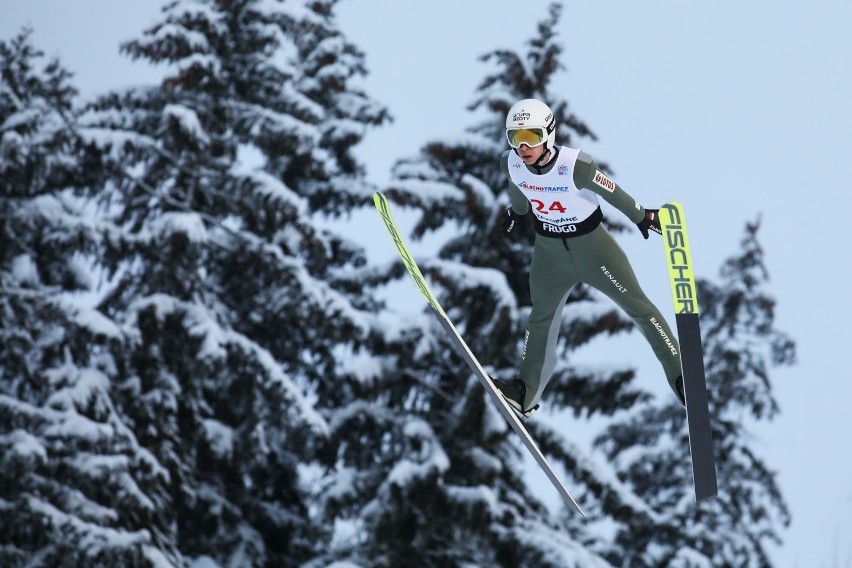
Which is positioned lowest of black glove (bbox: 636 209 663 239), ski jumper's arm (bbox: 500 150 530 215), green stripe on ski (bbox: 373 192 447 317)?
black glove (bbox: 636 209 663 239)

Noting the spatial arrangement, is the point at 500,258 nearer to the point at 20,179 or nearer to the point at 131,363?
the point at 131,363

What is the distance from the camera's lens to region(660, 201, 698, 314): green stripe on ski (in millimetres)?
5980

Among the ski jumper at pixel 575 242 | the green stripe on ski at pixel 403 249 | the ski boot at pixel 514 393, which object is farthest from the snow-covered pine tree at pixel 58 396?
the ski jumper at pixel 575 242

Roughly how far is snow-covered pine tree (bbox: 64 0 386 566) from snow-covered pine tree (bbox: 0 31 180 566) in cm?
43

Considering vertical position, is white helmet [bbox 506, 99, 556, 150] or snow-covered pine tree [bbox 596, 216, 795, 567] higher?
snow-covered pine tree [bbox 596, 216, 795, 567]

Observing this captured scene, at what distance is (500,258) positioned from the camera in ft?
53.1

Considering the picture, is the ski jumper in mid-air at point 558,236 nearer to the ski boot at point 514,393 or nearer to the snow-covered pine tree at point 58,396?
the ski boot at point 514,393

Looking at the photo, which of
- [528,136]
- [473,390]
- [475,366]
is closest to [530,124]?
[528,136]

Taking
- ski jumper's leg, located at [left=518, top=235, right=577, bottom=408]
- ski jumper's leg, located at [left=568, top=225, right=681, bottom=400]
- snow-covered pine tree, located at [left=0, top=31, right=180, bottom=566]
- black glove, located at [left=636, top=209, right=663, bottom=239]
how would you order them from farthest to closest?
snow-covered pine tree, located at [left=0, top=31, right=180, bottom=566], ski jumper's leg, located at [left=518, top=235, right=577, bottom=408], ski jumper's leg, located at [left=568, top=225, right=681, bottom=400], black glove, located at [left=636, top=209, right=663, bottom=239]

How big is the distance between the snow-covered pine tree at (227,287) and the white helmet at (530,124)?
10299mm

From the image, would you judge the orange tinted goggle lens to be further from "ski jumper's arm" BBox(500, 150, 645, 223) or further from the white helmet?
"ski jumper's arm" BBox(500, 150, 645, 223)

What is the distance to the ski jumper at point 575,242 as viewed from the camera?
19.7 ft

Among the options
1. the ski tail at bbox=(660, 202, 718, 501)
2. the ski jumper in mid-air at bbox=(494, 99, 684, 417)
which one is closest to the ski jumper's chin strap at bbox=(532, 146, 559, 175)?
the ski jumper in mid-air at bbox=(494, 99, 684, 417)

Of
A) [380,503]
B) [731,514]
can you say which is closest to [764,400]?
[731,514]
